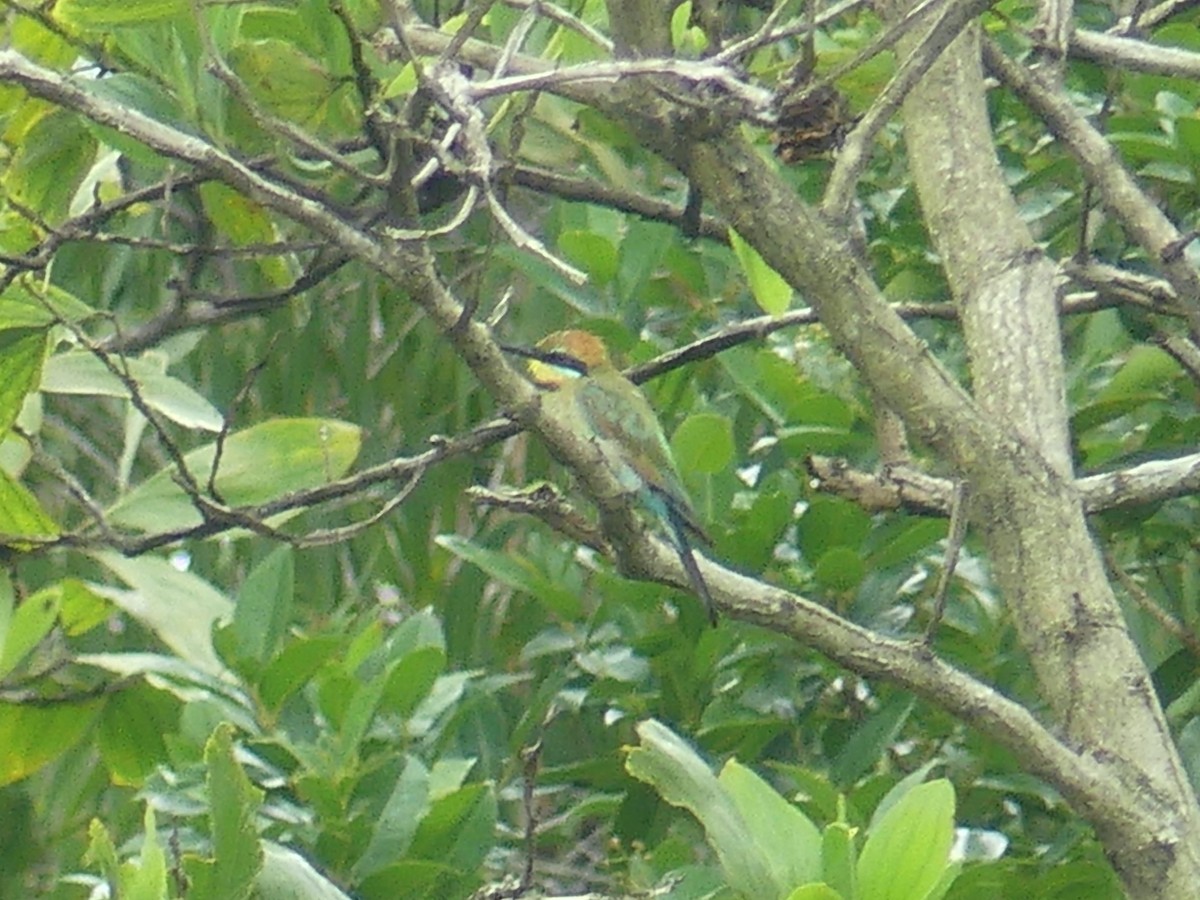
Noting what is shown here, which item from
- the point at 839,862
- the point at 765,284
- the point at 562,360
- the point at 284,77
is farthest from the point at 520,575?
the point at 839,862

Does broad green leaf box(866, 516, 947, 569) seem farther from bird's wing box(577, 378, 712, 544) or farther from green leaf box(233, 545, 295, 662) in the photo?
green leaf box(233, 545, 295, 662)

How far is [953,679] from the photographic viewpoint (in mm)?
1244

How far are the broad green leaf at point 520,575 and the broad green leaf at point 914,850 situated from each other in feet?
2.82

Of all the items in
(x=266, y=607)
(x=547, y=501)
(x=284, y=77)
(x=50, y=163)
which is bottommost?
(x=266, y=607)

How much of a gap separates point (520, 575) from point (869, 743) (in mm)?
431

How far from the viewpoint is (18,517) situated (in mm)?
1891

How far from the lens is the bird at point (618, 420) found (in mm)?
1963

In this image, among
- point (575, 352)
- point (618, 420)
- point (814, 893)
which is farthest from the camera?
point (618, 420)

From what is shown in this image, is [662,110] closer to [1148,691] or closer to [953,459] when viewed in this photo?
[953,459]

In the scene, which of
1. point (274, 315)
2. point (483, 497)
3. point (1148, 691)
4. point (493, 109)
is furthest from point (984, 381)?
point (274, 315)

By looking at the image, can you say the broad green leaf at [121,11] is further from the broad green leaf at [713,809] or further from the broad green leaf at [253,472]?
the broad green leaf at [713,809]

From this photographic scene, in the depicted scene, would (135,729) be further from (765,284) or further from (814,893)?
(814,893)

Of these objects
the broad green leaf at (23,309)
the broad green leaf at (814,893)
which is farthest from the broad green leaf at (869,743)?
the broad green leaf at (23,309)

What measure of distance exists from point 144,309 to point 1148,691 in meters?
1.97
